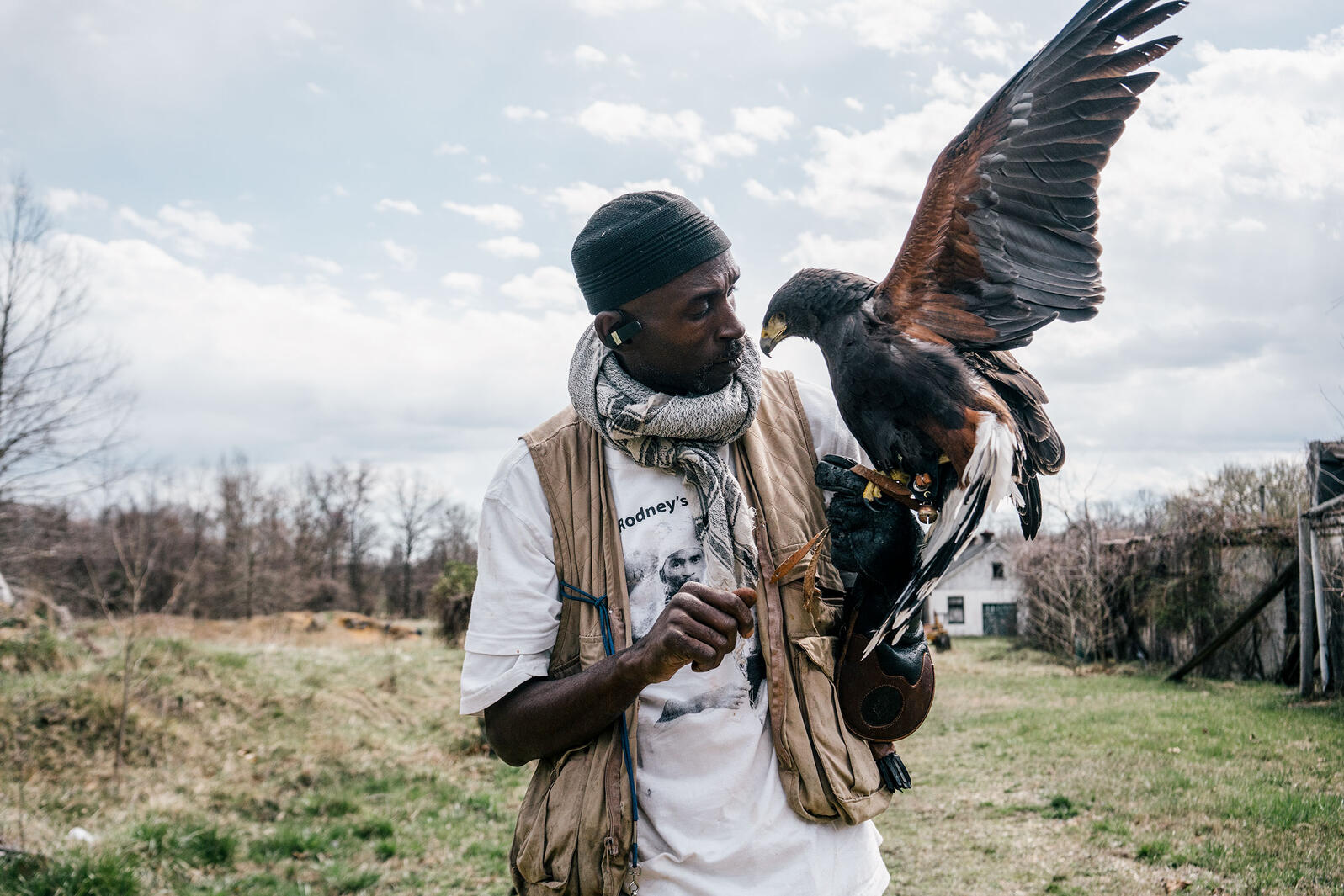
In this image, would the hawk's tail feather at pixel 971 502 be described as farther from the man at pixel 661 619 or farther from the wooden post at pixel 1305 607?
the wooden post at pixel 1305 607

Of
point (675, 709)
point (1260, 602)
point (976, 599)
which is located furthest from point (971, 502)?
point (976, 599)

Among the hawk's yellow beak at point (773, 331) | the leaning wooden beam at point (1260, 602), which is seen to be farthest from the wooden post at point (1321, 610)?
the hawk's yellow beak at point (773, 331)

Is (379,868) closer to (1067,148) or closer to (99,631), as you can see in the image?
(1067,148)

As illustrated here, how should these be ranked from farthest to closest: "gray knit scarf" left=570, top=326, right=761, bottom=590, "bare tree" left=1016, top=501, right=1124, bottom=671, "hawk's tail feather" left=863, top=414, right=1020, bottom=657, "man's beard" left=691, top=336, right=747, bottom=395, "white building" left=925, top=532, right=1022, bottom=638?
"white building" left=925, top=532, right=1022, bottom=638 < "bare tree" left=1016, top=501, right=1124, bottom=671 < "man's beard" left=691, top=336, right=747, bottom=395 < "gray knit scarf" left=570, top=326, right=761, bottom=590 < "hawk's tail feather" left=863, top=414, right=1020, bottom=657

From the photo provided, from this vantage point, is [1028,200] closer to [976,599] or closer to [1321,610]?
[1321,610]

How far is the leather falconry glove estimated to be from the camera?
1.90m

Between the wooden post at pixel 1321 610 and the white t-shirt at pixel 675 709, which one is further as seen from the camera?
the wooden post at pixel 1321 610

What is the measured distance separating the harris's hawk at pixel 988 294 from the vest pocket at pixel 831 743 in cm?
15

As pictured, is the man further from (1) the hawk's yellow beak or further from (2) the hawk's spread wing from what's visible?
(2) the hawk's spread wing

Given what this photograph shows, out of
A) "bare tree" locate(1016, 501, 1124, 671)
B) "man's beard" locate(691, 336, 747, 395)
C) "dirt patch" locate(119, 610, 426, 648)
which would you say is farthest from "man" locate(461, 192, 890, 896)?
"dirt patch" locate(119, 610, 426, 648)

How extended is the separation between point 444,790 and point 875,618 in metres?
8.62

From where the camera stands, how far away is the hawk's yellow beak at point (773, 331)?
2152 millimetres

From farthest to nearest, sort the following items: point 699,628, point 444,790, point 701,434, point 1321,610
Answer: point 1321,610, point 444,790, point 701,434, point 699,628

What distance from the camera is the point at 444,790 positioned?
30.9 feet
